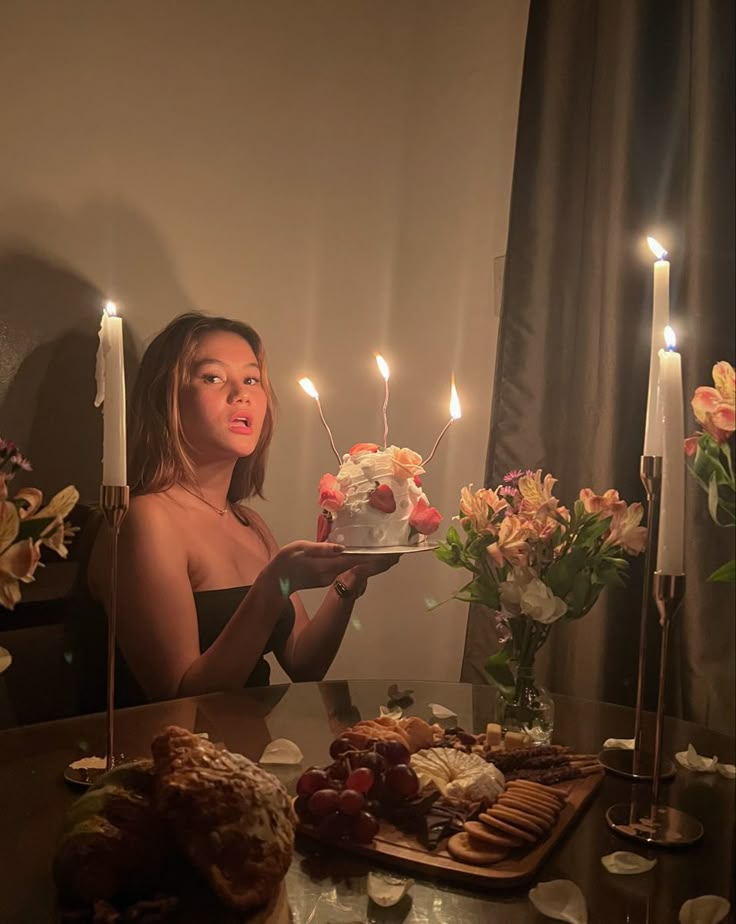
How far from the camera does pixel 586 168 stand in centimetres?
192

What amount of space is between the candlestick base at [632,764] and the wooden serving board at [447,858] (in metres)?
0.21

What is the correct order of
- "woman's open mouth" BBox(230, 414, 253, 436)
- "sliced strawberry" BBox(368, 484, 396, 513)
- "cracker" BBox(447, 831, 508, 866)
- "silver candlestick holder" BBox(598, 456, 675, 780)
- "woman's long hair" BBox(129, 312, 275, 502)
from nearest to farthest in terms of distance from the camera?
"cracker" BBox(447, 831, 508, 866) < "silver candlestick holder" BBox(598, 456, 675, 780) < "sliced strawberry" BBox(368, 484, 396, 513) < "woman's long hair" BBox(129, 312, 275, 502) < "woman's open mouth" BBox(230, 414, 253, 436)

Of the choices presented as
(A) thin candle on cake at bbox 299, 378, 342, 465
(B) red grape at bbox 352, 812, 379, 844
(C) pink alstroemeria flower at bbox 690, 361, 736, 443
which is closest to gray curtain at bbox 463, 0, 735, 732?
(A) thin candle on cake at bbox 299, 378, 342, 465

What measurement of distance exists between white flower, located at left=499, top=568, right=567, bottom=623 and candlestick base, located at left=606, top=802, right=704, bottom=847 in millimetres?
271

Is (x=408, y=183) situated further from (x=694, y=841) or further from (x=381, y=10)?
(x=694, y=841)

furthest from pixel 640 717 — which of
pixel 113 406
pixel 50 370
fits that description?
pixel 50 370

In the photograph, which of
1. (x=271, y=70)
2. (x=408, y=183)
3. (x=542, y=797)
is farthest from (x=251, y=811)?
(x=408, y=183)

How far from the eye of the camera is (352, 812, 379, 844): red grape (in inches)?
35.4

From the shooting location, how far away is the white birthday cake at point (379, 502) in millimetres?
1475

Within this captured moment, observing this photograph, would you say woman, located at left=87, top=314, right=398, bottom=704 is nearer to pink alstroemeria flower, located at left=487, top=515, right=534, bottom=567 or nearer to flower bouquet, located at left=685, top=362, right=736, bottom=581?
pink alstroemeria flower, located at left=487, top=515, right=534, bottom=567

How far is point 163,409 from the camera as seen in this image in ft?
5.29

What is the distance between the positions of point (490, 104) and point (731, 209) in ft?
2.42

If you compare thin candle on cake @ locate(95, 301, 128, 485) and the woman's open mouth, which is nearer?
thin candle on cake @ locate(95, 301, 128, 485)

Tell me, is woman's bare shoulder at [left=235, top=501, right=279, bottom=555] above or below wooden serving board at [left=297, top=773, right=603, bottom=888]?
above
